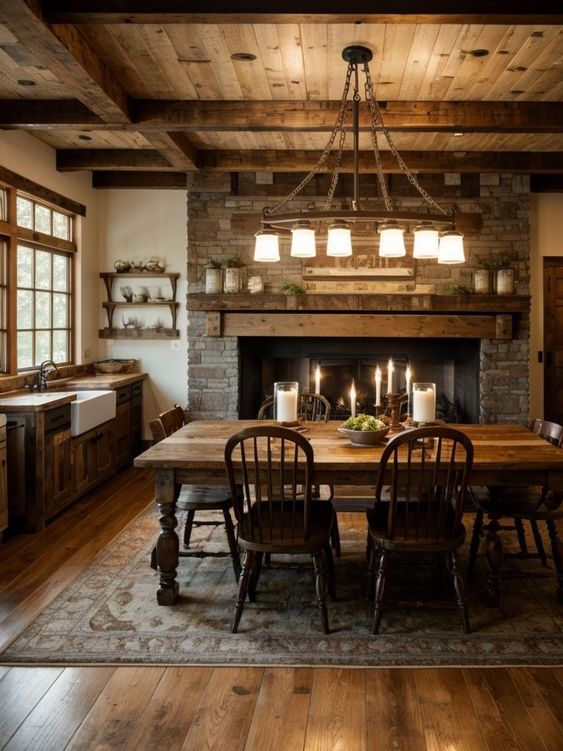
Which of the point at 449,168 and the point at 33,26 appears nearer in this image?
the point at 33,26

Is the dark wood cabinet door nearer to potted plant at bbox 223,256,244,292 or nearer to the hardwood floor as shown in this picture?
the hardwood floor

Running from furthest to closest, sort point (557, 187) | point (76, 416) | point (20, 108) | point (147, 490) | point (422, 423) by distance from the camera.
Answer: point (557, 187)
point (147, 490)
point (76, 416)
point (20, 108)
point (422, 423)

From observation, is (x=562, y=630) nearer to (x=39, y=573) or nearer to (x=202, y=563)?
(x=202, y=563)

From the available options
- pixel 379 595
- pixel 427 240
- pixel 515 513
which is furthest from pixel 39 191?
pixel 515 513

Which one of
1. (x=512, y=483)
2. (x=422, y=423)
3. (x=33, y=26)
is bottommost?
(x=512, y=483)

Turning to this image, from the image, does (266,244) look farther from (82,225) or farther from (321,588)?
(82,225)

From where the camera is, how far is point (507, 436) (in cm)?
348

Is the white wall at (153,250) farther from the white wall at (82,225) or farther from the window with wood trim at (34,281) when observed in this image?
the window with wood trim at (34,281)

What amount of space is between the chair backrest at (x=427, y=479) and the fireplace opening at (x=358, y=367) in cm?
325

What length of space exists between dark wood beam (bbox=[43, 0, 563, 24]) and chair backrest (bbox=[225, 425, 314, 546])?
Answer: 6.02 ft

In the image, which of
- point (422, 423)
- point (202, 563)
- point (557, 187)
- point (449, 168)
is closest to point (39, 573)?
point (202, 563)

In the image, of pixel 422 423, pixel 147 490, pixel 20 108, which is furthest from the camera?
pixel 147 490

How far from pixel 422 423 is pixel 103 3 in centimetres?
254

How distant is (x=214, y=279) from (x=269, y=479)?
3573 mm
